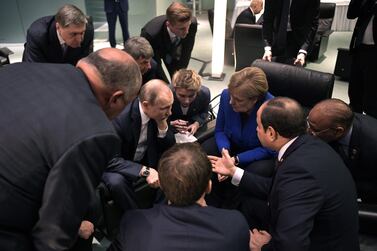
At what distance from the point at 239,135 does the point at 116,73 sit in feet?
4.21

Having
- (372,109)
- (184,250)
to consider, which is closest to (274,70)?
(372,109)

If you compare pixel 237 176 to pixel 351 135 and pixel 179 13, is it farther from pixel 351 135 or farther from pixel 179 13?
pixel 179 13

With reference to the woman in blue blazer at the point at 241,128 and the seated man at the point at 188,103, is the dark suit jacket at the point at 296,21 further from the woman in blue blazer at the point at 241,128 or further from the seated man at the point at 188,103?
the woman in blue blazer at the point at 241,128

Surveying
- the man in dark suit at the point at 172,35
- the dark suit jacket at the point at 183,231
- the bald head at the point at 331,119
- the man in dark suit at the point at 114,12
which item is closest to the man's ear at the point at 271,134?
the bald head at the point at 331,119

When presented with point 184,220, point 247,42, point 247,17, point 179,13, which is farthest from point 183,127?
point 247,17

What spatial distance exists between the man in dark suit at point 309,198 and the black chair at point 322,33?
398cm

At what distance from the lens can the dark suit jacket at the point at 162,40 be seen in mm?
3100

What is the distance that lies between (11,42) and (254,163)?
5.78m

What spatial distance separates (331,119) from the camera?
1.77m

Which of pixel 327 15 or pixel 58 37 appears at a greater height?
pixel 58 37

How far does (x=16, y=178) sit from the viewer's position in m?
1.02

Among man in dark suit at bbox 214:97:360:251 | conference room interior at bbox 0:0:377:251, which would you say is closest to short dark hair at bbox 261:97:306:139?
man in dark suit at bbox 214:97:360:251

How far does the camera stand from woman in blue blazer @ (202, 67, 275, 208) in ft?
6.91

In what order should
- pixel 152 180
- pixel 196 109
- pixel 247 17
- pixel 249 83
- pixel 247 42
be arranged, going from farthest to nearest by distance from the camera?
pixel 247 17 → pixel 247 42 → pixel 196 109 → pixel 249 83 → pixel 152 180
